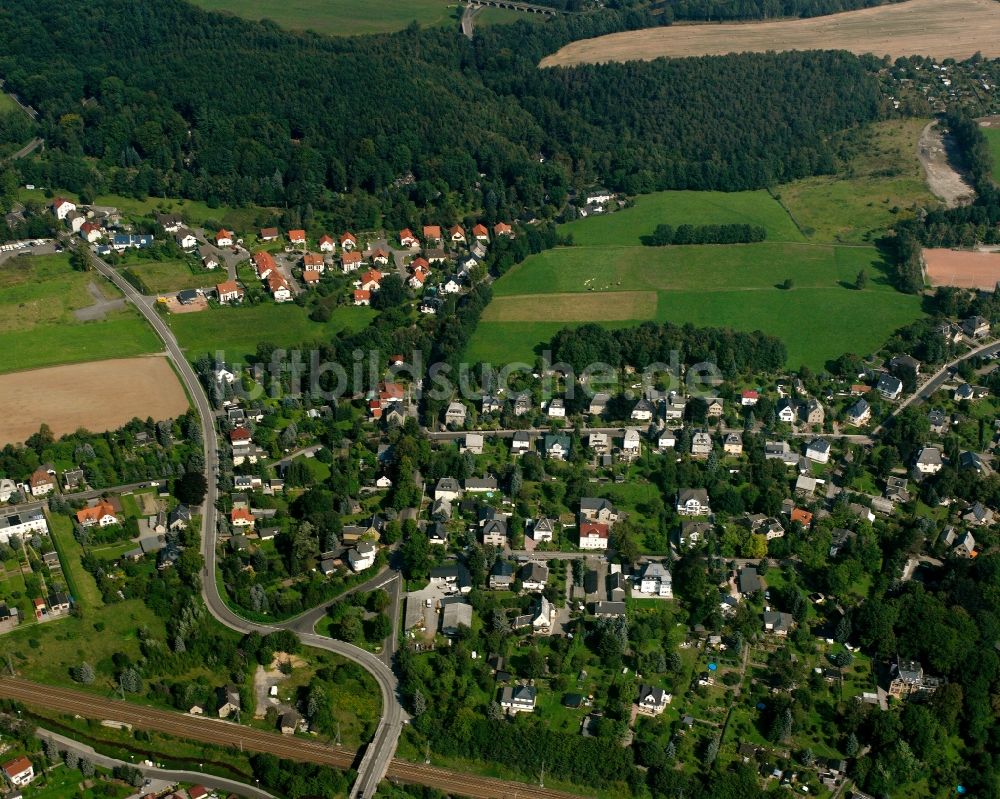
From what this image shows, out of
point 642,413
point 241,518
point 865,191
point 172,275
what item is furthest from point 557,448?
point 865,191

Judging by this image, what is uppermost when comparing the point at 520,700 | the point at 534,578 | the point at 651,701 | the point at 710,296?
the point at 710,296

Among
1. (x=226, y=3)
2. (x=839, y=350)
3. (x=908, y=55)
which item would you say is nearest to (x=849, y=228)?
(x=839, y=350)

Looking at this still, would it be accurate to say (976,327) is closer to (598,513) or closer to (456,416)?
(598,513)

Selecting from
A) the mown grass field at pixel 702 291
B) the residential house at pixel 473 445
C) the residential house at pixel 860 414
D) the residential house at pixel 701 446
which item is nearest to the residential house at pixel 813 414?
the residential house at pixel 860 414

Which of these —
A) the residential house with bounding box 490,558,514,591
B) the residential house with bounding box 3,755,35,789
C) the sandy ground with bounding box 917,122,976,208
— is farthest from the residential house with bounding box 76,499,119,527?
the sandy ground with bounding box 917,122,976,208

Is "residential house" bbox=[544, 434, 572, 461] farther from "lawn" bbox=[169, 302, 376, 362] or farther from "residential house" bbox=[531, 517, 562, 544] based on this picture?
"lawn" bbox=[169, 302, 376, 362]

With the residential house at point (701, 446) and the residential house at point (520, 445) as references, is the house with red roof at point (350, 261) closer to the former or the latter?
the residential house at point (520, 445)
